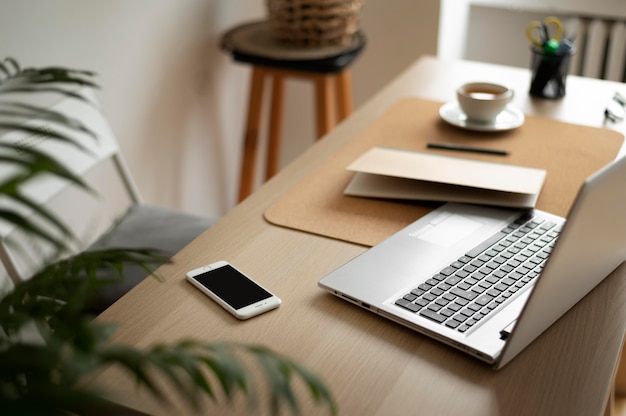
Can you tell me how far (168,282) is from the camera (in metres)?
1.08

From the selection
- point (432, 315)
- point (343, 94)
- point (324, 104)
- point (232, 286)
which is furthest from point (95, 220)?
point (343, 94)

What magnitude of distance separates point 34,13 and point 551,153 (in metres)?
1.19

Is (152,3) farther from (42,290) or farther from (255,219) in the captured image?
(42,290)

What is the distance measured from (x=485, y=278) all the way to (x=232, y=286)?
0.34m

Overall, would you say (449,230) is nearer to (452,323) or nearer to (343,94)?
(452,323)

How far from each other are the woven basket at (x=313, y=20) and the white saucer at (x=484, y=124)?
28.5 inches

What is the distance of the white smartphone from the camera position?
100 centimetres

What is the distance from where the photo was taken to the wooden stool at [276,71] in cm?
222

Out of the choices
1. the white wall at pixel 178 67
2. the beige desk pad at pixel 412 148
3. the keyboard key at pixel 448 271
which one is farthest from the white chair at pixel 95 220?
the keyboard key at pixel 448 271

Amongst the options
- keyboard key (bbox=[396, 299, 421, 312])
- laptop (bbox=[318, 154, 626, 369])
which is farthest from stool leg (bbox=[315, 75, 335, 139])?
keyboard key (bbox=[396, 299, 421, 312])

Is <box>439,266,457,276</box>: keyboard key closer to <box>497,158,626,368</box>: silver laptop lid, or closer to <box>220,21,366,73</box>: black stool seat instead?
<box>497,158,626,368</box>: silver laptop lid

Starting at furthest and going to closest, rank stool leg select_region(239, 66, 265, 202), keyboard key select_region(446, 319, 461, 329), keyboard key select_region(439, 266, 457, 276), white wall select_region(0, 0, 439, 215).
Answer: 1. stool leg select_region(239, 66, 265, 202)
2. white wall select_region(0, 0, 439, 215)
3. keyboard key select_region(439, 266, 457, 276)
4. keyboard key select_region(446, 319, 461, 329)

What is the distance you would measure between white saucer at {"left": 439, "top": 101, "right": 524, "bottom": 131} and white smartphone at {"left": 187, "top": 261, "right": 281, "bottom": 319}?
0.65 m

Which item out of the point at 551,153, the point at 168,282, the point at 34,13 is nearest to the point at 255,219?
the point at 168,282
